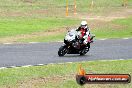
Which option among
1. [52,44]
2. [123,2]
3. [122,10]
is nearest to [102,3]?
[123,2]

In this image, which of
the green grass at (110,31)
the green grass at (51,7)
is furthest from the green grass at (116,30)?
the green grass at (51,7)

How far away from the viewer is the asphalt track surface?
18516mm

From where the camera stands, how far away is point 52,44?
2417 cm

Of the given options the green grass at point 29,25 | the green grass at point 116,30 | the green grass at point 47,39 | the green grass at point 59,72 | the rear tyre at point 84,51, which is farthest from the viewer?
the green grass at point 29,25

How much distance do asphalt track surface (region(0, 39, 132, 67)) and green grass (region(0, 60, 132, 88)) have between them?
1.65m

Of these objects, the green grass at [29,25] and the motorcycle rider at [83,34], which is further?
the green grass at [29,25]

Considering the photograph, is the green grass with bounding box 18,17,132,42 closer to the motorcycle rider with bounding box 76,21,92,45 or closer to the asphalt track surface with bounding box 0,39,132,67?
the asphalt track surface with bounding box 0,39,132,67

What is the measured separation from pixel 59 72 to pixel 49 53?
18.9 ft

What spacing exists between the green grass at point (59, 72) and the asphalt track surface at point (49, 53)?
165 centimetres

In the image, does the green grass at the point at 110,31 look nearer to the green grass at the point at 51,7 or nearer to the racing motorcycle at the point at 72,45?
the green grass at the point at 51,7

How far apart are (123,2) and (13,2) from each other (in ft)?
40.1

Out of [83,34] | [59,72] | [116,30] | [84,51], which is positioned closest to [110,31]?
[116,30]

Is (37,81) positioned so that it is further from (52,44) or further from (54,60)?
(52,44)

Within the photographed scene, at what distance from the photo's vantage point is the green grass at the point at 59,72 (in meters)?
13.5
